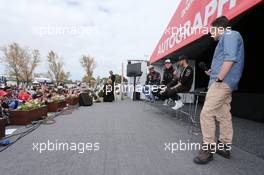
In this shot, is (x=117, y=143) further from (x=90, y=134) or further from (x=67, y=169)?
(x=67, y=169)

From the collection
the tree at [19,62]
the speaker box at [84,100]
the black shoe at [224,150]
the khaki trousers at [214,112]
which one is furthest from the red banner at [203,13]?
the tree at [19,62]

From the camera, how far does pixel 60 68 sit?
3228cm

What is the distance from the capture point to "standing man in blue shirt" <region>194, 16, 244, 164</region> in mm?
1723

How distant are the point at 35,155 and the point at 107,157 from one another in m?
0.78

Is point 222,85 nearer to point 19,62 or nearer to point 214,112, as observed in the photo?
point 214,112

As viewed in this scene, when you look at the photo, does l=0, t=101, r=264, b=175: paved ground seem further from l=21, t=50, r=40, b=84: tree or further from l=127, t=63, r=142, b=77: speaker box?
l=21, t=50, r=40, b=84: tree

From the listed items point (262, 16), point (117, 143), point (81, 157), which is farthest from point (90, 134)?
point (262, 16)

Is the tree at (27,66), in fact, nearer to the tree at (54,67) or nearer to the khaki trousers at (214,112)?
the tree at (54,67)

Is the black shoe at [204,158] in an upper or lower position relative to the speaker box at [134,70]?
lower

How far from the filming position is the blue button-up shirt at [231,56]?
1.71m

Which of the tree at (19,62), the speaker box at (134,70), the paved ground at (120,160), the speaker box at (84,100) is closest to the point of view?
the paved ground at (120,160)

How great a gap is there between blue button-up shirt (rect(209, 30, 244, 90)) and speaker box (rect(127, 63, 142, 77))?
312 inches

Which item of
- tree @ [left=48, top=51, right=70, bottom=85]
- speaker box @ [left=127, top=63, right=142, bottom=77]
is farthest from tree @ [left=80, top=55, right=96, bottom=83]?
speaker box @ [left=127, top=63, right=142, bottom=77]

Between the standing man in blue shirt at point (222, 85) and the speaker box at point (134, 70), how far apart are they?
7.89 metres
